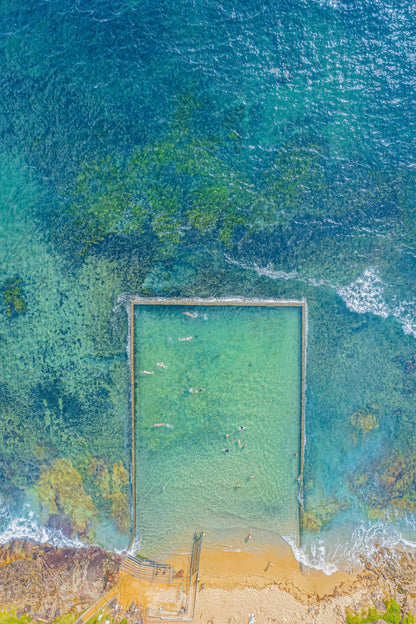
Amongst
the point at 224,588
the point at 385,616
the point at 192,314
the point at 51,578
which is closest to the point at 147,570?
the point at 224,588

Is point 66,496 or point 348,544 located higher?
point 66,496

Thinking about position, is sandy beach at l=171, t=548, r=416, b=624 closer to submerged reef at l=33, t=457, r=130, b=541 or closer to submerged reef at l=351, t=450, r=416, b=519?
submerged reef at l=351, t=450, r=416, b=519

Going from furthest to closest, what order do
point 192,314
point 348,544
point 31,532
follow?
point 348,544, point 31,532, point 192,314

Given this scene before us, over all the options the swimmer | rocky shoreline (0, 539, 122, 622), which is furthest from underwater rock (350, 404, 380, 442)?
rocky shoreline (0, 539, 122, 622)

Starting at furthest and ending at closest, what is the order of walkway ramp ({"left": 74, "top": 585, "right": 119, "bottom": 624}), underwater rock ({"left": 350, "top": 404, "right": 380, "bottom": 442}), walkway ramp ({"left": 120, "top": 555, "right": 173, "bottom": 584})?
1. underwater rock ({"left": 350, "top": 404, "right": 380, "bottom": 442})
2. walkway ramp ({"left": 120, "top": 555, "right": 173, "bottom": 584})
3. walkway ramp ({"left": 74, "top": 585, "right": 119, "bottom": 624})

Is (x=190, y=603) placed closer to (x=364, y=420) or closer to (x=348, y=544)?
(x=348, y=544)

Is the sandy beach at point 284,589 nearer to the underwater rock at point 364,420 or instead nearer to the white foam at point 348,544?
the white foam at point 348,544
